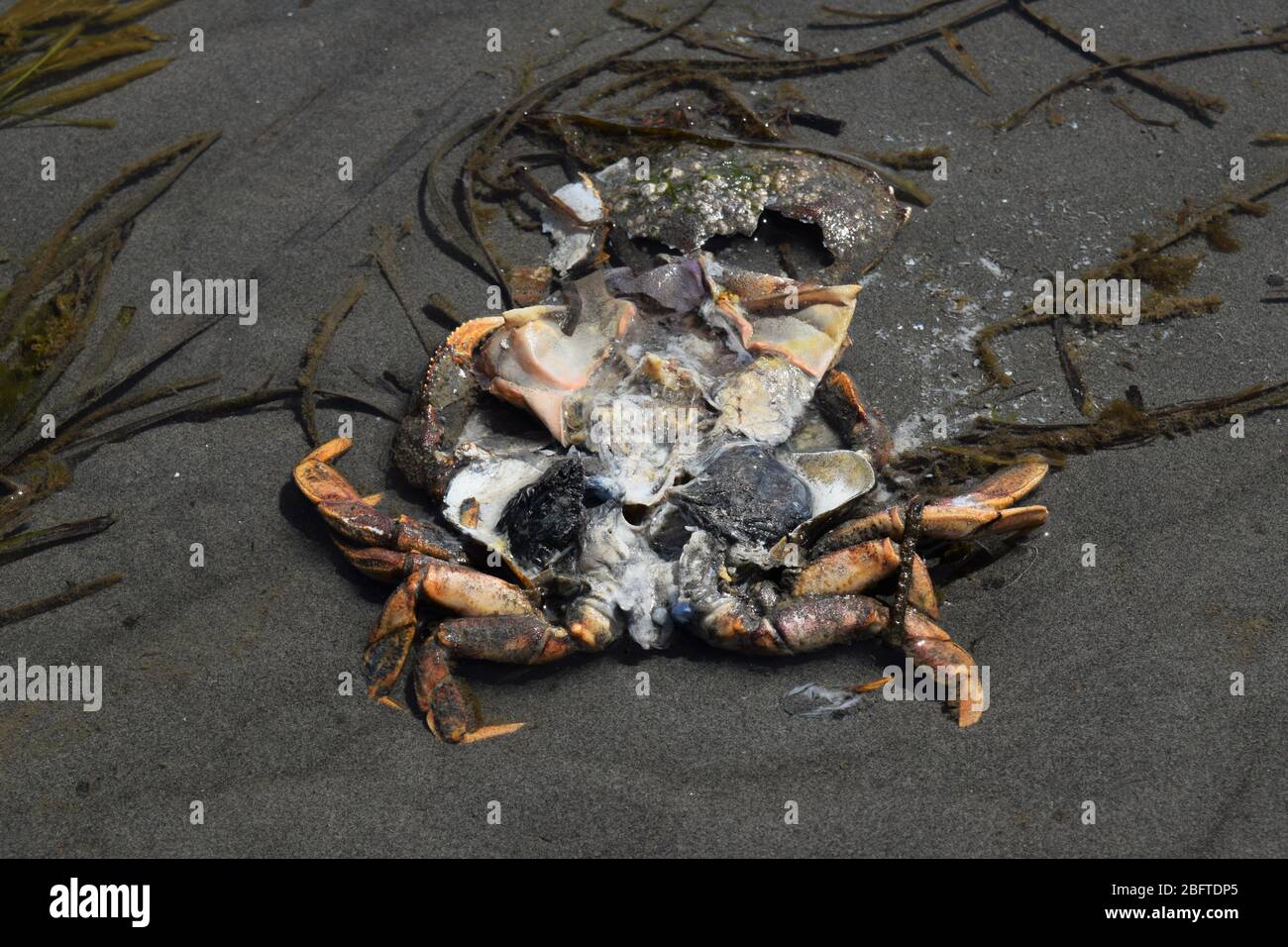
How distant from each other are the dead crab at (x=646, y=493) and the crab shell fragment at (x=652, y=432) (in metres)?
0.01

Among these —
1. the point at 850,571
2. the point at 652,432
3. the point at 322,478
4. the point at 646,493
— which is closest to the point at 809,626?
the point at 850,571

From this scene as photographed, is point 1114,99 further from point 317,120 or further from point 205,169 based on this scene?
point 205,169

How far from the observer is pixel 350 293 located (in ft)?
22.6

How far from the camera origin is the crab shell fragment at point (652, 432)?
5.25 metres

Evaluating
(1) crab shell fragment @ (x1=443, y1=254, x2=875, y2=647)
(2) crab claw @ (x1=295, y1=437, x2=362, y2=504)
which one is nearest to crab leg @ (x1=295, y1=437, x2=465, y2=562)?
(2) crab claw @ (x1=295, y1=437, x2=362, y2=504)

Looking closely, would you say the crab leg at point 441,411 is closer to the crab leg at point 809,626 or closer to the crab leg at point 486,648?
the crab leg at point 486,648

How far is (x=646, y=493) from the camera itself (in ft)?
17.7

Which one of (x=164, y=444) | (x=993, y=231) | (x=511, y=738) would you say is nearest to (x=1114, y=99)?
(x=993, y=231)

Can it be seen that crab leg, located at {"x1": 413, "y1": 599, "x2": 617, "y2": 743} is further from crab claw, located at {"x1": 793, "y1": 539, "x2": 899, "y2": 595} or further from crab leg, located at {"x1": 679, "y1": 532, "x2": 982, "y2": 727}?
crab claw, located at {"x1": 793, "y1": 539, "x2": 899, "y2": 595}

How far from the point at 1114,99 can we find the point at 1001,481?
3.93 meters

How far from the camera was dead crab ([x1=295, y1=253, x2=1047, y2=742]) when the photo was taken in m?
5.10

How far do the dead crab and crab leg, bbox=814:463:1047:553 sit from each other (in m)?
0.01

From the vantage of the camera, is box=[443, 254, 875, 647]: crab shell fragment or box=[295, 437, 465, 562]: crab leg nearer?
box=[443, 254, 875, 647]: crab shell fragment

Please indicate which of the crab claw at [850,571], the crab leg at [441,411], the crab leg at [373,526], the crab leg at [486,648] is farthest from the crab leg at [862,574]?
the crab leg at [441,411]
